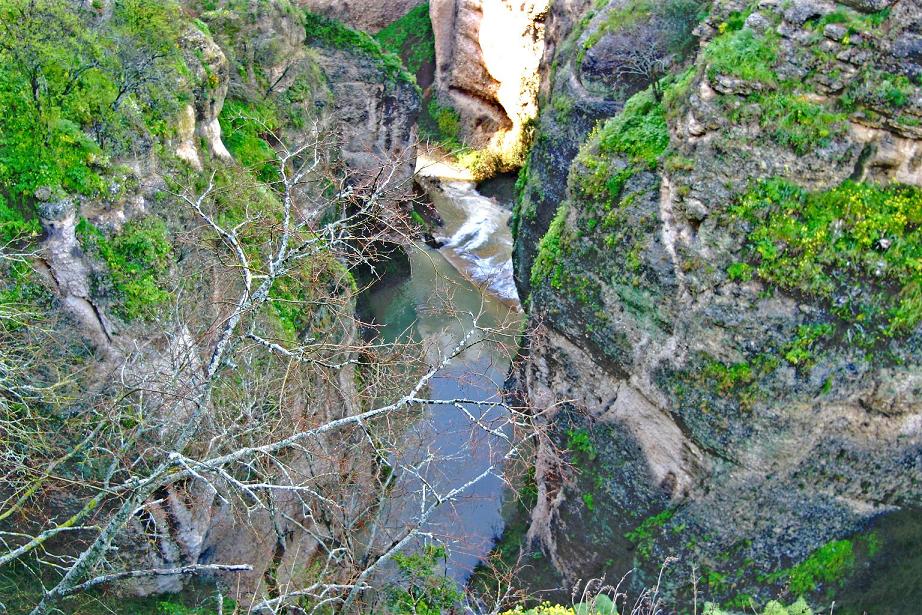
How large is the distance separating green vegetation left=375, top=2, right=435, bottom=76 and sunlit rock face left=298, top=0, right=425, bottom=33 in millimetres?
367

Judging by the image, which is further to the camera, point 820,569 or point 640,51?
point 640,51

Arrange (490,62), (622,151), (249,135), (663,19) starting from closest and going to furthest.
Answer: (622,151) < (663,19) < (249,135) < (490,62)

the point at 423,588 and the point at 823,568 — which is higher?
the point at 823,568

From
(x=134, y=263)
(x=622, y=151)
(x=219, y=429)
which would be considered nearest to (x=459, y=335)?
(x=622, y=151)

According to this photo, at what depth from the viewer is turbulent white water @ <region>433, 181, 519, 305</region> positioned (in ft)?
86.3

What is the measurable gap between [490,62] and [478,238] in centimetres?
832

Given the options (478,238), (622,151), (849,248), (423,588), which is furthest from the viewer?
(478,238)

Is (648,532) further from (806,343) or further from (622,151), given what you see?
(622,151)

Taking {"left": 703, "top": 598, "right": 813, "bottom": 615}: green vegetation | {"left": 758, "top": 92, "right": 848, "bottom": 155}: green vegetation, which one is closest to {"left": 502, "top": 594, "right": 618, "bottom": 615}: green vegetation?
{"left": 703, "top": 598, "right": 813, "bottom": 615}: green vegetation

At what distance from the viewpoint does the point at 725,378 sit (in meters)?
10.7

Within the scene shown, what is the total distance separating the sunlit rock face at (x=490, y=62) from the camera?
97.8 ft

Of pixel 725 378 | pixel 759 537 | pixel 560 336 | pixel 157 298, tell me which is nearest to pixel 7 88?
pixel 157 298

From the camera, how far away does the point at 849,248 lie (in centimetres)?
991

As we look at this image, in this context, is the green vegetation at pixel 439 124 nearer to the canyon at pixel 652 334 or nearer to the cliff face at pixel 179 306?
the cliff face at pixel 179 306
